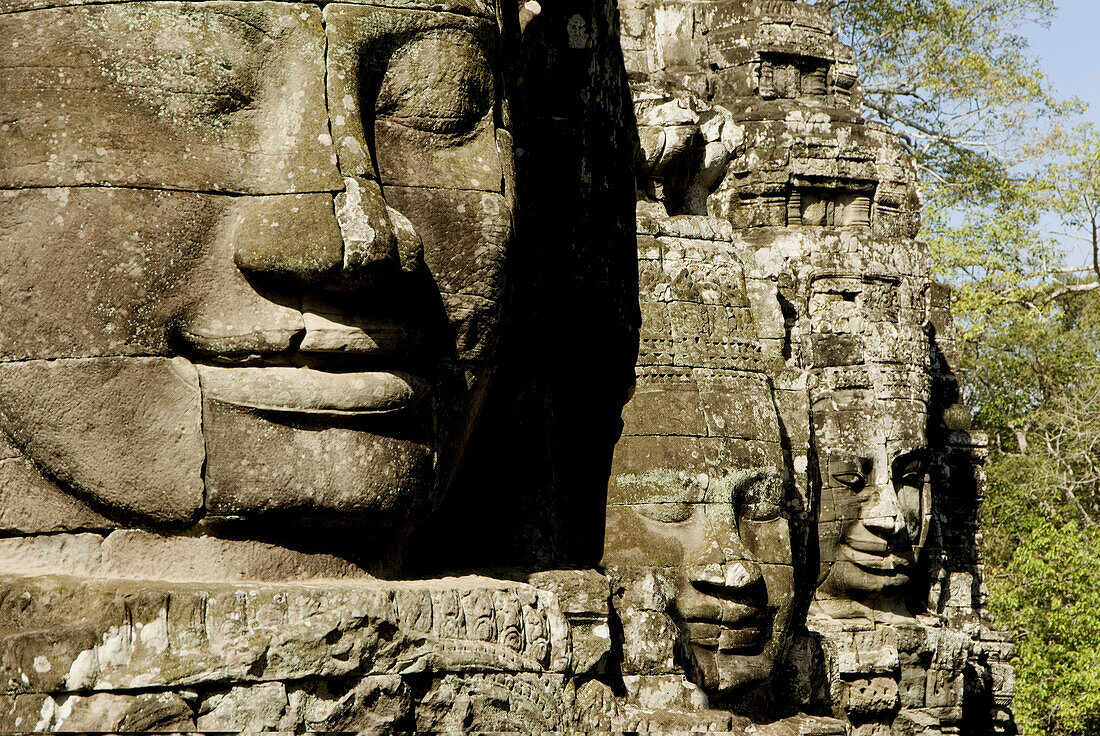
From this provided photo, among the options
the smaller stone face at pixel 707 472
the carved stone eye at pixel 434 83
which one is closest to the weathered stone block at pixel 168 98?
the carved stone eye at pixel 434 83

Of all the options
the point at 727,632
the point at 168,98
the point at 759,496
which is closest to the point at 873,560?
the point at 759,496

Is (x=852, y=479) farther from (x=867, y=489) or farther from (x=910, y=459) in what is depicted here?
(x=910, y=459)

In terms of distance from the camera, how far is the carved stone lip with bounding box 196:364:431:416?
2.68m

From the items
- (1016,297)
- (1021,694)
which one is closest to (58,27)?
(1021,694)

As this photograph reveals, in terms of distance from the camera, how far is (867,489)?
41.0 feet

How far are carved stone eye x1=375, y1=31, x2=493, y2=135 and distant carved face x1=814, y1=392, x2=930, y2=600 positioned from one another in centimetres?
986

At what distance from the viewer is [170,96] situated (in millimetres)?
2705

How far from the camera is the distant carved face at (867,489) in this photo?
12469mm

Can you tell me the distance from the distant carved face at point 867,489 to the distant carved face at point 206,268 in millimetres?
10066

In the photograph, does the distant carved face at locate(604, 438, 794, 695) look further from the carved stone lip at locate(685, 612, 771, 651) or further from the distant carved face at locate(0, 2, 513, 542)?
the distant carved face at locate(0, 2, 513, 542)

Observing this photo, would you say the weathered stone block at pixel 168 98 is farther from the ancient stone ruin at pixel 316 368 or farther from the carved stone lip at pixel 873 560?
the carved stone lip at pixel 873 560

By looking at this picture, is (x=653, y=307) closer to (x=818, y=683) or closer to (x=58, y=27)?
(x=818, y=683)

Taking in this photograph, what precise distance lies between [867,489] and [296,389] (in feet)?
34.1

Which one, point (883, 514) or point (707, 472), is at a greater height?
point (707, 472)
